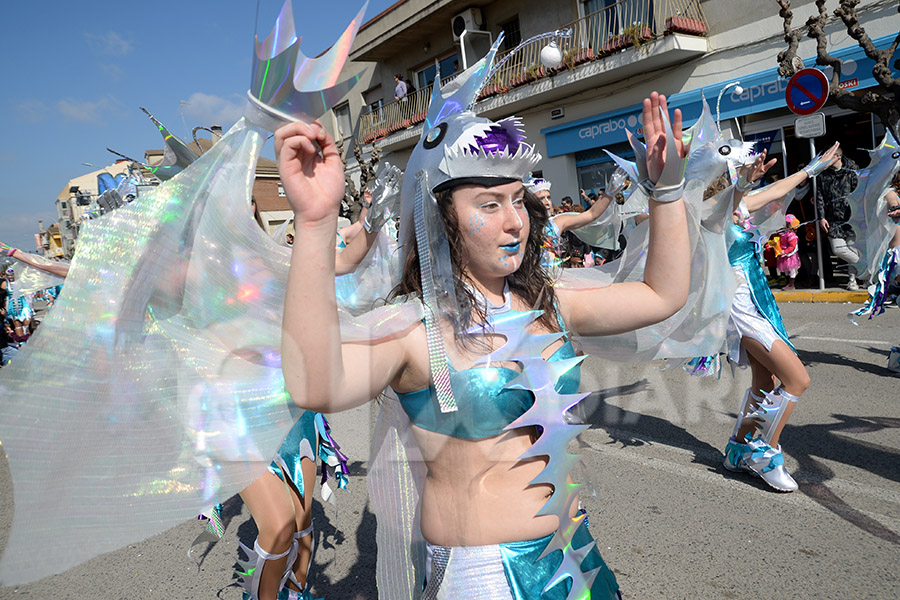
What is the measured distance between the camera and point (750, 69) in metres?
12.2

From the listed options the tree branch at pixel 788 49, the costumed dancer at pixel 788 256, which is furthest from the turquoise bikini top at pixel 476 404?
the costumed dancer at pixel 788 256

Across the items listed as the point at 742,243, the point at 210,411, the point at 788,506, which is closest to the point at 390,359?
the point at 210,411

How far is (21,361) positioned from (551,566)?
4.18ft

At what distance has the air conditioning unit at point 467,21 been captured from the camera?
17984 millimetres

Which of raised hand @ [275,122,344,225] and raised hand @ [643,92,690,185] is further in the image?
raised hand @ [643,92,690,185]

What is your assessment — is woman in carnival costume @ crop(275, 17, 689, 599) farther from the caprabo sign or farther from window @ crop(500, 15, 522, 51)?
window @ crop(500, 15, 522, 51)

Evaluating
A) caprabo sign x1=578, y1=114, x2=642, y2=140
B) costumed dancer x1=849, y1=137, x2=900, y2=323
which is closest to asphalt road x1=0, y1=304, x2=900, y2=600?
costumed dancer x1=849, y1=137, x2=900, y2=323

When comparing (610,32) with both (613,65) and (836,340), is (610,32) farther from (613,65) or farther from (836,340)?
(836,340)

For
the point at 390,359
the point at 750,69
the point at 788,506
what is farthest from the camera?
the point at 750,69

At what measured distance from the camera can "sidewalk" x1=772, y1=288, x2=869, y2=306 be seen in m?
9.16

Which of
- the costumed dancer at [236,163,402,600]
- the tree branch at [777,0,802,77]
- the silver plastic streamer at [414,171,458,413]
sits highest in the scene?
the tree branch at [777,0,802,77]

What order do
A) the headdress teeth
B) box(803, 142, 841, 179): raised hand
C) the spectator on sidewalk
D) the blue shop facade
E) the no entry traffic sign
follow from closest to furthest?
the headdress teeth, box(803, 142, 841, 179): raised hand, the no entry traffic sign, the spectator on sidewalk, the blue shop facade

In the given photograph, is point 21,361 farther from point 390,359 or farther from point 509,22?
point 509,22

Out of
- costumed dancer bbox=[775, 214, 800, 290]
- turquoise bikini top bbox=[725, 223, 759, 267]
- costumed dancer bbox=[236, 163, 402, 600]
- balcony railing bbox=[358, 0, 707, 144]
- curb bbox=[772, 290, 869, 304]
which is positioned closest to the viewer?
costumed dancer bbox=[236, 163, 402, 600]
